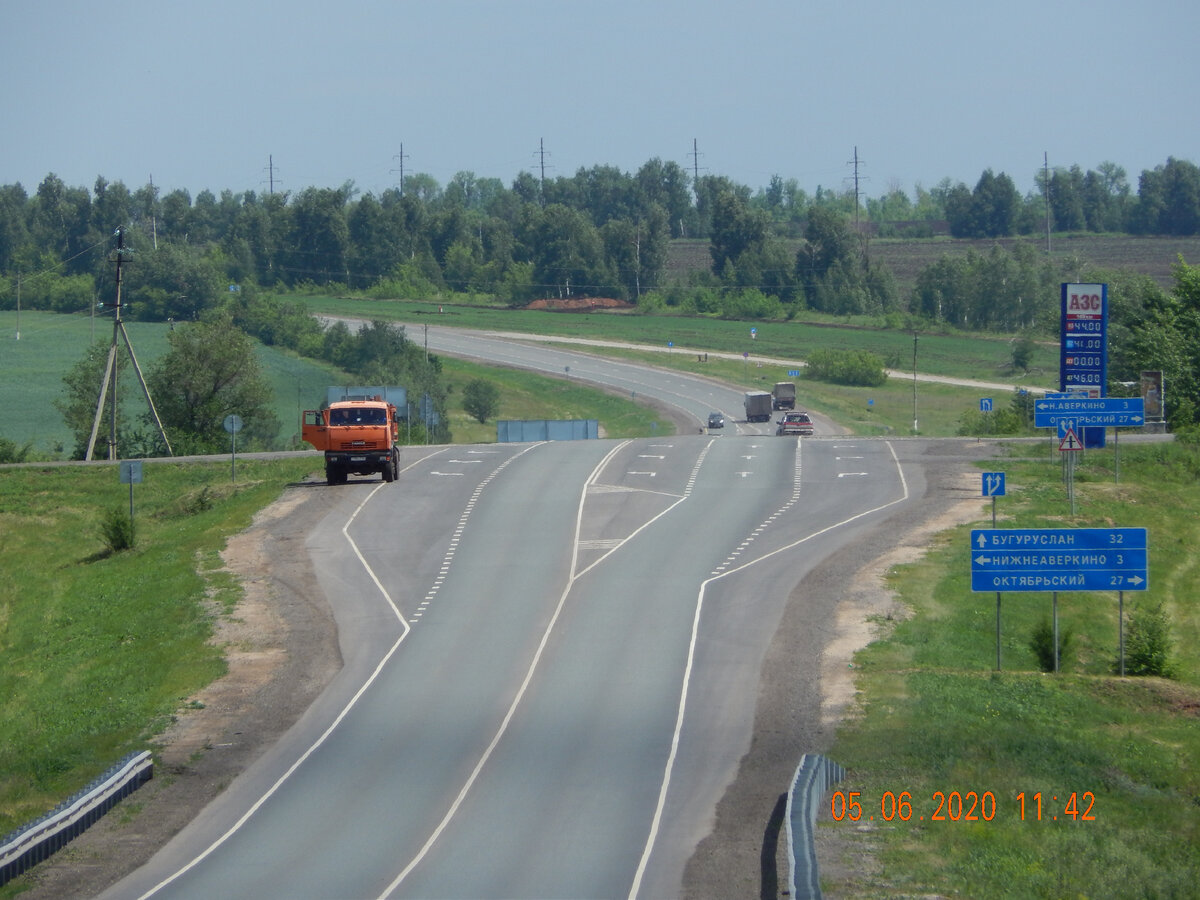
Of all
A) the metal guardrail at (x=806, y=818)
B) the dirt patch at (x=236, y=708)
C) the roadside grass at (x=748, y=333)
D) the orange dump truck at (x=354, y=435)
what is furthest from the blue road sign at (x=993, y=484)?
the roadside grass at (x=748, y=333)

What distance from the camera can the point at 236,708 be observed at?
25703mm

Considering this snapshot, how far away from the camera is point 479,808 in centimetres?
1994

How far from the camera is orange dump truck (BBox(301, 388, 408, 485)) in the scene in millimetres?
47000

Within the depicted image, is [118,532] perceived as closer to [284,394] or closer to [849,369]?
[284,394]

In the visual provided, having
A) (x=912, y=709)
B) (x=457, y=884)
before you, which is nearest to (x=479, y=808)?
(x=457, y=884)

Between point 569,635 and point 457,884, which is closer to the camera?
point 457,884

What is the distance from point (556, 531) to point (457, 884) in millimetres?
24786

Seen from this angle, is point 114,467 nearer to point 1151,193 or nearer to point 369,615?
point 369,615

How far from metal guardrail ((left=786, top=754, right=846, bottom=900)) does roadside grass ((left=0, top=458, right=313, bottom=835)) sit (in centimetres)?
1144

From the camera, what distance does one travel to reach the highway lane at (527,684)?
58.5ft

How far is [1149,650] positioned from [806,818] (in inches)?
590

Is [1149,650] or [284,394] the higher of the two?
[284,394]
